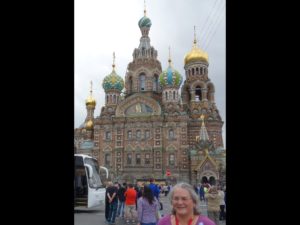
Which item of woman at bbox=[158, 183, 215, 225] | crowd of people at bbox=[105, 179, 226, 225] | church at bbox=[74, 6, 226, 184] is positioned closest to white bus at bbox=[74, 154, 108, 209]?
crowd of people at bbox=[105, 179, 226, 225]

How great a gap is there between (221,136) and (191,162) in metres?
5.50

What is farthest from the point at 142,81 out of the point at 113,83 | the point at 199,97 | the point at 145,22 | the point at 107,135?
the point at 107,135

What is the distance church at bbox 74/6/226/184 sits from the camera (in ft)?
118

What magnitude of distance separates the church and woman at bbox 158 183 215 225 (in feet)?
103

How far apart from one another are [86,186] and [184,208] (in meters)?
11.2

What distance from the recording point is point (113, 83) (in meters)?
41.2

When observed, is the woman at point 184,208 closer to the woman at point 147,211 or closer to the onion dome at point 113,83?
the woman at point 147,211

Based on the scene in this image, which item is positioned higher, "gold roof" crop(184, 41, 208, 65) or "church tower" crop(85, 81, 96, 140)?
"gold roof" crop(184, 41, 208, 65)

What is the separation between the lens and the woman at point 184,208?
2.51 meters

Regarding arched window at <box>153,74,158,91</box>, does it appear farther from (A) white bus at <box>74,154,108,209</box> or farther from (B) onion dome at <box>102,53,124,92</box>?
(A) white bus at <box>74,154,108,209</box>
